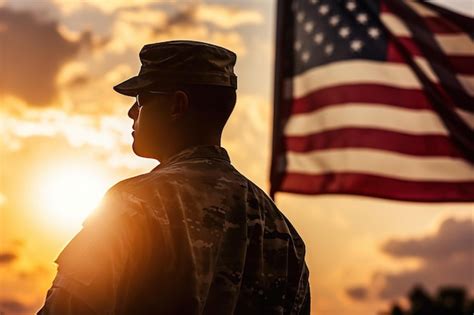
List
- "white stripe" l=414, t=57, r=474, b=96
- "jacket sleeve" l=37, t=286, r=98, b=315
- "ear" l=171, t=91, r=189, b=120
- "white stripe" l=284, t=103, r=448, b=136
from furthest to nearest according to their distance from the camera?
"white stripe" l=414, t=57, r=474, b=96 < "white stripe" l=284, t=103, r=448, b=136 < "ear" l=171, t=91, r=189, b=120 < "jacket sleeve" l=37, t=286, r=98, b=315

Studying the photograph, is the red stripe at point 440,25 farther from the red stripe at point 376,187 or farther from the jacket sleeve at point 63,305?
the jacket sleeve at point 63,305

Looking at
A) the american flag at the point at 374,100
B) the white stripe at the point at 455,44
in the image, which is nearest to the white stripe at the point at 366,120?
the american flag at the point at 374,100

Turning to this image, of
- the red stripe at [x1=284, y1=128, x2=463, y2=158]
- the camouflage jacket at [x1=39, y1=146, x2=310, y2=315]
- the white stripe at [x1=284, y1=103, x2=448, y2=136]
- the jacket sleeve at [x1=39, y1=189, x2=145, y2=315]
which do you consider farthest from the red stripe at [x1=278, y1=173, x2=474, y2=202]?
the jacket sleeve at [x1=39, y1=189, x2=145, y2=315]

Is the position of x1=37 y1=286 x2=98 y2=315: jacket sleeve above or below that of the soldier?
below

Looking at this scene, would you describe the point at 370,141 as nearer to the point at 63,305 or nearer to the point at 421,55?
the point at 421,55

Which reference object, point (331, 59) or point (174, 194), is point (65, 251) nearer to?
point (174, 194)

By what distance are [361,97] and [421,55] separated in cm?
78

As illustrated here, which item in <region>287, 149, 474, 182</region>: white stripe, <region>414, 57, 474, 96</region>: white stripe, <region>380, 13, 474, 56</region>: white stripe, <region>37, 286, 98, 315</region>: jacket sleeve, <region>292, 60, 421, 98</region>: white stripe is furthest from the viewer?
<region>380, 13, 474, 56</region>: white stripe

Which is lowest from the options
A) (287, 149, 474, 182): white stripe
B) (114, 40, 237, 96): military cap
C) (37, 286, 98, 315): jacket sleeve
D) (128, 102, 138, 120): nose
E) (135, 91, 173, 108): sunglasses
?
(37, 286, 98, 315): jacket sleeve

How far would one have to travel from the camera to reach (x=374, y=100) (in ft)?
30.0

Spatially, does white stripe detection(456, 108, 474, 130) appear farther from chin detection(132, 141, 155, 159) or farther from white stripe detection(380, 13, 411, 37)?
chin detection(132, 141, 155, 159)

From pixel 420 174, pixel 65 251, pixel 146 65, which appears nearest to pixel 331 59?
pixel 420 174

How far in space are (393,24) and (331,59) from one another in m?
0.68

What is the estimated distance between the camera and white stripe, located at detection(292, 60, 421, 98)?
926 cm
